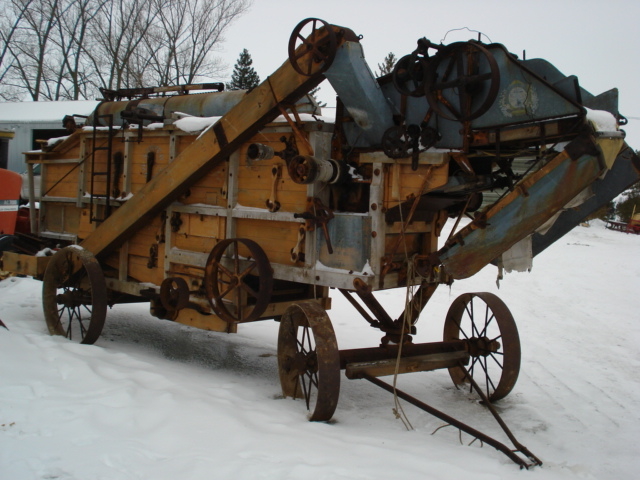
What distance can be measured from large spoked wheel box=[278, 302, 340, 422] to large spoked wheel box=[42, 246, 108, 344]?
7.64 feet

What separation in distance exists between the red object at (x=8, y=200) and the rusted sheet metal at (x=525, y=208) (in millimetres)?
5867

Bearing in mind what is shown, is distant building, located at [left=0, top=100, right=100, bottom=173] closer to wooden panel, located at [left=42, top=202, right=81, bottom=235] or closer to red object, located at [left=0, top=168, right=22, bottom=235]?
red object, located at [left=0, top=168, right=22, bottom=235]

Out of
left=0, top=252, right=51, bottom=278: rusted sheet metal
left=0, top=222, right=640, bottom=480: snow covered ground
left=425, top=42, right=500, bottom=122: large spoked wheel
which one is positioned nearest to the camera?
left=0, top=222, right=640, bottom=480: snow covered ground

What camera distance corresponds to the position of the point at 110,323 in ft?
27.0

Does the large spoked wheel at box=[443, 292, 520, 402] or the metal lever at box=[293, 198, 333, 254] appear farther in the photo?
the large spoked wheel at box=[443, 292, 520, 402]

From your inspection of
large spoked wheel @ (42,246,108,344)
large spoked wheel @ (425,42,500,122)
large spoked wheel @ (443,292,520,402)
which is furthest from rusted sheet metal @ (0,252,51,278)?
large spoked wheel @ (425,42,500,122)

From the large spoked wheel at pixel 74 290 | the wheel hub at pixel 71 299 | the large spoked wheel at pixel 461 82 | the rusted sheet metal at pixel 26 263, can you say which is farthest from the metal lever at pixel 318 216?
the rusted sheet metal at pixel 26 263

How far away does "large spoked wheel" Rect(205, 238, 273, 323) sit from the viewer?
513 cm

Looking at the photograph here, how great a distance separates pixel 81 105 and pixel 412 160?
22354 millimetres

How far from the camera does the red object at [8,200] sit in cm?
777

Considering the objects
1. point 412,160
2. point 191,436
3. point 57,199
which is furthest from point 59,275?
point 412,160

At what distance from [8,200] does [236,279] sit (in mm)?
4309

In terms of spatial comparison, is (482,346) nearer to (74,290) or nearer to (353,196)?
(353,196)

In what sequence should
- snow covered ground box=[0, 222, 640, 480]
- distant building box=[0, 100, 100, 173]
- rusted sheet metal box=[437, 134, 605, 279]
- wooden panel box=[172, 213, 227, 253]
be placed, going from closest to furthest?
snow covered ground box=[0, 222, 640, 480], rusted sheet metal box=[437, 134, 605, 279], wooden panel box=[172, 213, 227, 253], distant building box=[0, 100, 100, 173]
